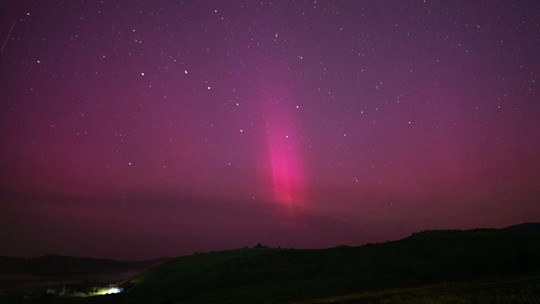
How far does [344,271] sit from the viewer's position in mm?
50000

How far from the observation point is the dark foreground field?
27.4 meters

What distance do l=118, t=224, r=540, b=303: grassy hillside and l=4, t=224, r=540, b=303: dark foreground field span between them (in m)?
0.10

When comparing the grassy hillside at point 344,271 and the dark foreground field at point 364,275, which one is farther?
the grassy hillside at point 344,271

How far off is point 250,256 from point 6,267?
13360 cm

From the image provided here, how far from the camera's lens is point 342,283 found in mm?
40375

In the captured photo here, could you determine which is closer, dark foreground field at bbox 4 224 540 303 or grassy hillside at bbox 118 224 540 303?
dark foreground field at bbox 4 224 540 303

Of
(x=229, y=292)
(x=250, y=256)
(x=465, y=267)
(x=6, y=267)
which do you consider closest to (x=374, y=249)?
(x=250, y=256)

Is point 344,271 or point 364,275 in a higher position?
point 344,271

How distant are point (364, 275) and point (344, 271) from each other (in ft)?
17.3

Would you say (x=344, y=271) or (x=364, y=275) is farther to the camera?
(x=344, y=271)

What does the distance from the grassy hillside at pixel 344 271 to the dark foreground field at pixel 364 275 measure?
0.10m

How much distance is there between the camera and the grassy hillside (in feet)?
114

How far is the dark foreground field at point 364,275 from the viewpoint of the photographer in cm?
2738

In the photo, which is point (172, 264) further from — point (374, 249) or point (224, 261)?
point (374, 249)
